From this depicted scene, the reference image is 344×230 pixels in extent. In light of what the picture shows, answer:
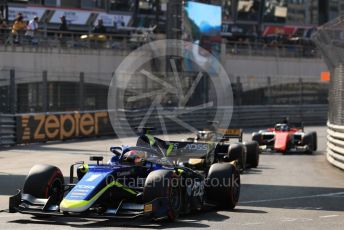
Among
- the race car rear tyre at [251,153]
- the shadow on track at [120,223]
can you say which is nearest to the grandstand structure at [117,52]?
the race car rear tyre at [251,153]

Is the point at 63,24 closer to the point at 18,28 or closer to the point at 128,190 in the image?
the point at 18,28

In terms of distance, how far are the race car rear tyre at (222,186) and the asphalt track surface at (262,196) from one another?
6.6 inches

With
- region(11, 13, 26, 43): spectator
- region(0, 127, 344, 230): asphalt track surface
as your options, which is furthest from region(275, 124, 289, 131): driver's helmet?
region(11, 13, 26, 43): spectator

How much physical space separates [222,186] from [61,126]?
15.0 meters

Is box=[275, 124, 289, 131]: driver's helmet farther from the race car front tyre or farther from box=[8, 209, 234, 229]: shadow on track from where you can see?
the race car front tyre

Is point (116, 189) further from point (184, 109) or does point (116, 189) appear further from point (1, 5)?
point (1, 5)

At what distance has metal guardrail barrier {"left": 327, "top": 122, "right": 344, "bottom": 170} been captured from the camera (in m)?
17.8

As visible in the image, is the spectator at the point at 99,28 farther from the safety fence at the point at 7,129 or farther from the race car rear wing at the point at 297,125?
the race car rear wing at the point at 297,125

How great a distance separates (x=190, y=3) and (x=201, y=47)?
2278 millimetres

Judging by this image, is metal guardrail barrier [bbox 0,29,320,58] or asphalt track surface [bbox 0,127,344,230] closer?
asphalt track surface [bbox 0,127,344,230]

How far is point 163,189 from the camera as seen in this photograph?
9.88 meters

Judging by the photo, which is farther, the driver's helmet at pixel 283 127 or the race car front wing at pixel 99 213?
the driver's helmet at pixel 283 127

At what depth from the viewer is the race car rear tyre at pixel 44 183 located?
10.3 m

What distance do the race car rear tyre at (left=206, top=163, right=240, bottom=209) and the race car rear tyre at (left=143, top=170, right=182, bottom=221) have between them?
1.13 metres
